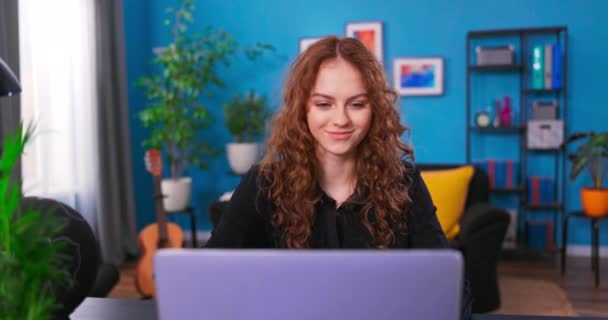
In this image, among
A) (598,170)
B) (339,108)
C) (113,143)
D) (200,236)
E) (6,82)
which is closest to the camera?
(6,82)

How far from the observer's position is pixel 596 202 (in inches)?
143

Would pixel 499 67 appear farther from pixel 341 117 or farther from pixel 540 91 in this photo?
pixel 341 117

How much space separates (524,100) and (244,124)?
2179mm

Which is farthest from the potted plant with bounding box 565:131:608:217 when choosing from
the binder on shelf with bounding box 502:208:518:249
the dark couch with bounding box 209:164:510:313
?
the dark couch with bounding box 209:164:510:313

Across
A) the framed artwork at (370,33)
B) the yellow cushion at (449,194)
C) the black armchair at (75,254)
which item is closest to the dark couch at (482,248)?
the yellow cushion at (449,194)

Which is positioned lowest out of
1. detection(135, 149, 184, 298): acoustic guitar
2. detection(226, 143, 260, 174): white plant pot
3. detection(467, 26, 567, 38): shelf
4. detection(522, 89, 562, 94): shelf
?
detection(135, 149, 184, 298): acoustic guitar

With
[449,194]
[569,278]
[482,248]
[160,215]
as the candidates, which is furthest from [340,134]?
[569,278]

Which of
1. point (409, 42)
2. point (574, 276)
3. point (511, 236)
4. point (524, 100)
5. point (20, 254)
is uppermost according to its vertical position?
→ point (409, 42)

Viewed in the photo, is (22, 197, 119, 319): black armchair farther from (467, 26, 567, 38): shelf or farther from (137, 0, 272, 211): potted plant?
(467, 26, 567, 38): shelf

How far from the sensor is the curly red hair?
4.15 ft

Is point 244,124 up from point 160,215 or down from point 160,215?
up

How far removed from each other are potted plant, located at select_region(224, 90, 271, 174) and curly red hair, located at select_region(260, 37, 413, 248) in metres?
2.90

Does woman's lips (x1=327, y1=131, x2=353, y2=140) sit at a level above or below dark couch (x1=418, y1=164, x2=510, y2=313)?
above

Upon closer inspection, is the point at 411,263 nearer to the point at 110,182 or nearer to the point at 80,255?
the point at 80,255
